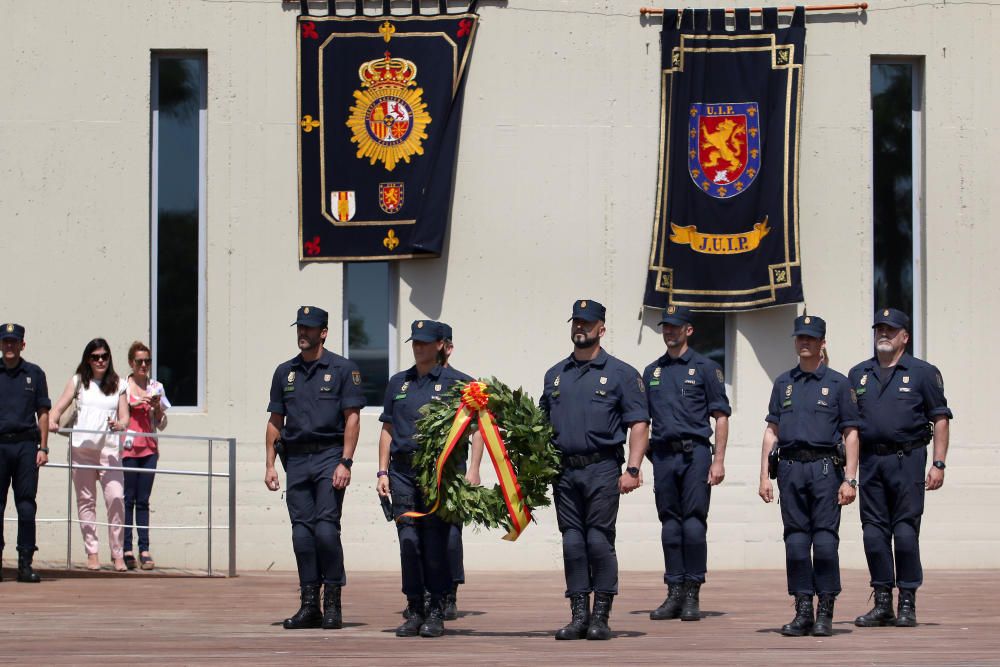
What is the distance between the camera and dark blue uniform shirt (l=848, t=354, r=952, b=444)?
10438 millimetres

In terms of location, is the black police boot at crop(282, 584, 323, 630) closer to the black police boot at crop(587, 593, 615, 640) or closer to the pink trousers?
the black police boot at crop(587, 593, 615, 640)

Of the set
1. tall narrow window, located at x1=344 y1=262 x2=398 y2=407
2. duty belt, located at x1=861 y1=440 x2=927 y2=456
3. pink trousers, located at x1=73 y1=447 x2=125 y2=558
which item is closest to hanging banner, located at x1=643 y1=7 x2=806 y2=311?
tall narrow window, located at x1=344 y1=262 x2=398 y2=407

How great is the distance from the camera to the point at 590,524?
977 centimetres

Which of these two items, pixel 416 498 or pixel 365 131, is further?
pixel 365 131

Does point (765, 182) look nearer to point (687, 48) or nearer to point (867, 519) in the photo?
point (687, 48)

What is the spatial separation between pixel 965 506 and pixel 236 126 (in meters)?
7.32

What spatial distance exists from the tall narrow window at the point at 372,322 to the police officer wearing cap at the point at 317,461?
16.7 feet

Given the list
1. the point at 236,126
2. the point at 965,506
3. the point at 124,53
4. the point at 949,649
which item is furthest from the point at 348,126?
the point at 949,649

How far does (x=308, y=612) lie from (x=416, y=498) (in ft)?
3.55

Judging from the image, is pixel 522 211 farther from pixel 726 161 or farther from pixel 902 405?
pixel 902 405

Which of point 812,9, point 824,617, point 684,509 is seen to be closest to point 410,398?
point 684,509

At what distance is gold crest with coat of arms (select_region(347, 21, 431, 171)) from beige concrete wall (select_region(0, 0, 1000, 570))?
0.48 m

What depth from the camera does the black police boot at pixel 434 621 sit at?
391 inches

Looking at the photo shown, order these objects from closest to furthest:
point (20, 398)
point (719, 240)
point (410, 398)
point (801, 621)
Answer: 1. point (801, 621)
2. point (410, 398)
3. point (20, 398)
4. point (719, 240)
